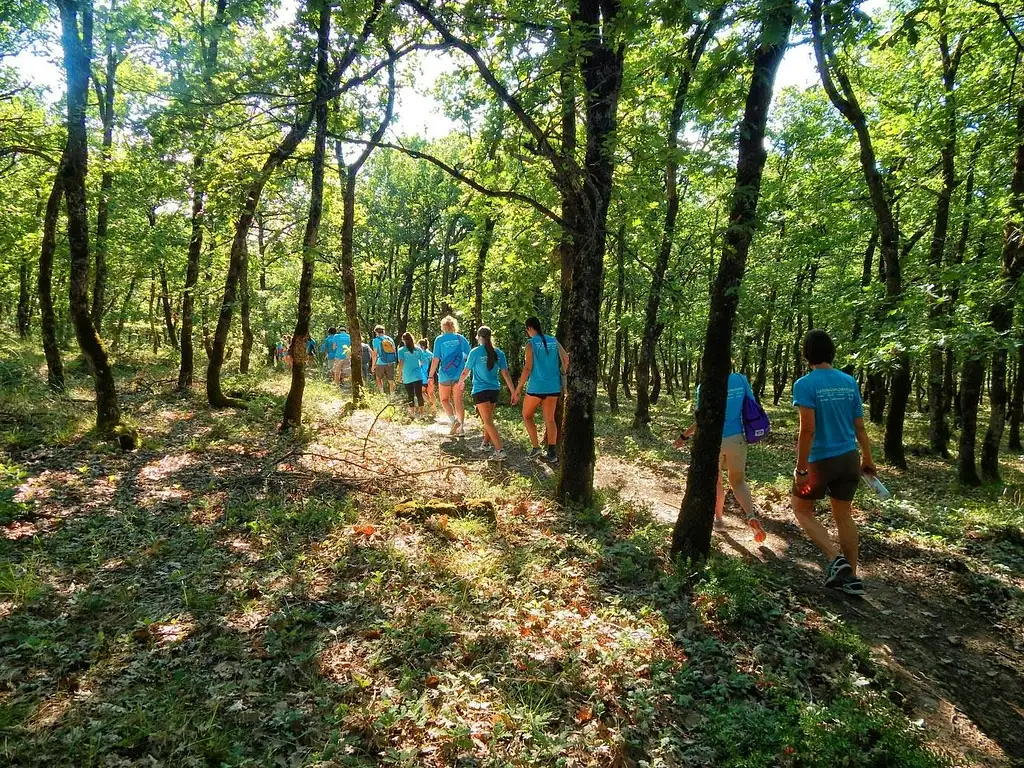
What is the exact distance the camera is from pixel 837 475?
4730 millimetres

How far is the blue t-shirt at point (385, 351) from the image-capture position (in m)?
16.2

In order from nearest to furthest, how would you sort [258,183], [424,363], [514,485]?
1. [514,485]
2. [258,183]
3. [424,363]

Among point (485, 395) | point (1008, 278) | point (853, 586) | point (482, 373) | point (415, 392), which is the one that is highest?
point (1008, 278)

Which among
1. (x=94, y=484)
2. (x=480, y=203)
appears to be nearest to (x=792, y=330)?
(x=480, y=203)

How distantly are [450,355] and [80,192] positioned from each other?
6053 millimetres

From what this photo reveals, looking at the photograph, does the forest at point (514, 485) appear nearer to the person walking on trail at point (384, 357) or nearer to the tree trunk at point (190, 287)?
the tree trunk at point (190, 287)

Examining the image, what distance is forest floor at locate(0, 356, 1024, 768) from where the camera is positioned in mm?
2887

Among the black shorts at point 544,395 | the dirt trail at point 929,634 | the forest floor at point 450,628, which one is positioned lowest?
the dirt trail at point 929,634

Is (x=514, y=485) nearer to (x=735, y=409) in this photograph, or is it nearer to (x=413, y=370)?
(x=735, y=409)

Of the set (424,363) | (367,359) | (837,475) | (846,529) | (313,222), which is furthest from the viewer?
(367,359)

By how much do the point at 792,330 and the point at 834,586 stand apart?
88.3 feet

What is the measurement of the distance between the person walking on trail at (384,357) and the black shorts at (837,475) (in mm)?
13079

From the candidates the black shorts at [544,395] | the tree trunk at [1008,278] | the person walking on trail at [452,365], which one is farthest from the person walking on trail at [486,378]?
the tree trunk at [1008,278]

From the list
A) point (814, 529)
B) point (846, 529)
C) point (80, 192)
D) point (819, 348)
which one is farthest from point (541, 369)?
point (80, 192)
